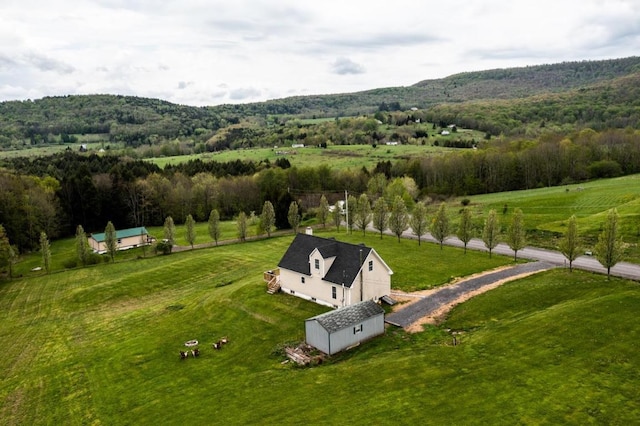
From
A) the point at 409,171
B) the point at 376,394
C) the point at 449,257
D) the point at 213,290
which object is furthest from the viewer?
the point at 409,171

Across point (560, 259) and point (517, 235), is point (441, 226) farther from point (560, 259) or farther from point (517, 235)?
point (560, 259)

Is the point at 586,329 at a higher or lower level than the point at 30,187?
lower

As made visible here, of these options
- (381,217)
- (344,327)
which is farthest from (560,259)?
(344,327)

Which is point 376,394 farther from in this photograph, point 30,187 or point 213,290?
point 30,187

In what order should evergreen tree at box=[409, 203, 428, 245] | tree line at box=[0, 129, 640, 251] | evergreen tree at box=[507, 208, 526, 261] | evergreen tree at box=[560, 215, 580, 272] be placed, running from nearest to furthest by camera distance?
evergreen tree at box=[560, 215, 580, 272] → evergreen tree at box=[507, 208, 526, 261] → evergreen tree at box=[409, 203, 428, 245] → tree line at box=[0, 129, 640, 251]

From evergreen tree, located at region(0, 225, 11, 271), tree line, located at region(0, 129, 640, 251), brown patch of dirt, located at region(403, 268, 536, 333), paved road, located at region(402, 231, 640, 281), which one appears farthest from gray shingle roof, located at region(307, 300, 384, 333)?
tree line, located at region(0, 129, 640, 251)

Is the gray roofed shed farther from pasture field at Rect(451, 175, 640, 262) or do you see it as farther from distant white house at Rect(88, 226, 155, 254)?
distant white house at Rect(88, 226, 155, 254)

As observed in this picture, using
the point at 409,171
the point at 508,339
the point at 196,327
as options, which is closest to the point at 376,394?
the point at 508,339
